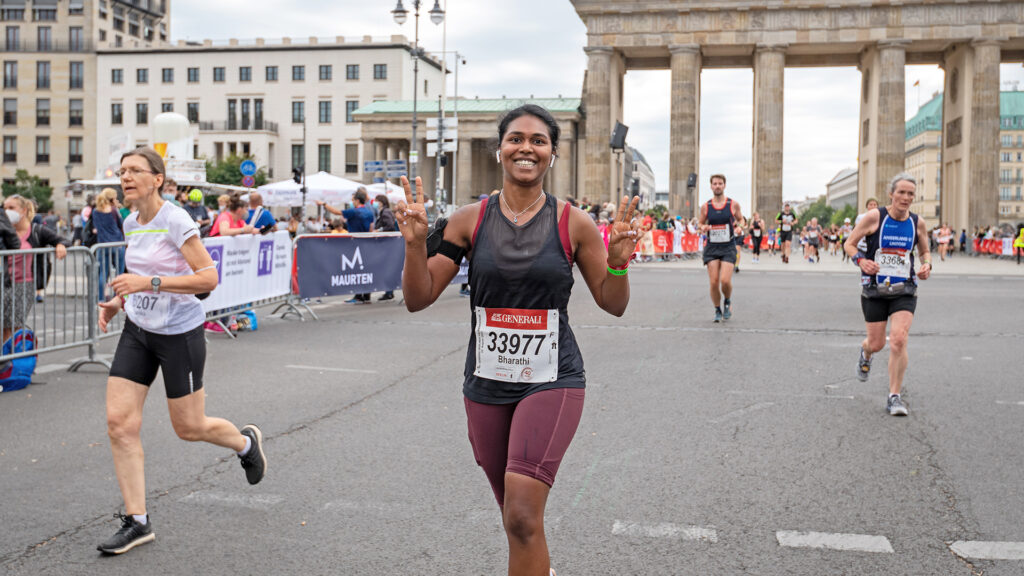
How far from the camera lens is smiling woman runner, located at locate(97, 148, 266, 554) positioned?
4.74 meters

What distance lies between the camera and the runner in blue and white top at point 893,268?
7871 mm

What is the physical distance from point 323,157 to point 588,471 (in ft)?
303

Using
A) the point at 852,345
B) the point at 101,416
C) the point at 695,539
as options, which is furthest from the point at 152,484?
the point at 852,345

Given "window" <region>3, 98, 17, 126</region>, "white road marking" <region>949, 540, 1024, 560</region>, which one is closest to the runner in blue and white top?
"white road marking" <region>949, 540, 1024, 560</region>

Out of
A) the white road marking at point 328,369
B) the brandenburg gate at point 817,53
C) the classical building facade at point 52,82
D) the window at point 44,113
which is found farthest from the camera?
the window at point 44,113

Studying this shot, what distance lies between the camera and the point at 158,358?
4980mm

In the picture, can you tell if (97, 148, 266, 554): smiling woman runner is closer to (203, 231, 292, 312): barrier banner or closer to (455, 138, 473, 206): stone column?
(203, 231, 292, 312): barrier banner

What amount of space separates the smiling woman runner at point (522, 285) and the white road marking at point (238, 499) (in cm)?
213

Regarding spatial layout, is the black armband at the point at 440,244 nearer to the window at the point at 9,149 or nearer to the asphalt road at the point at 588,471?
the asphalt road at the point at 588,471

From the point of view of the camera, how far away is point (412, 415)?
25.6ft

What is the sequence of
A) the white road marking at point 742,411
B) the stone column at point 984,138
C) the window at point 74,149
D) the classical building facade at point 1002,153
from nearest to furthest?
the white road marking at point 742,411
the stone column at point 984,138
the window at point 74,149
the classical building facade at point 1002,153

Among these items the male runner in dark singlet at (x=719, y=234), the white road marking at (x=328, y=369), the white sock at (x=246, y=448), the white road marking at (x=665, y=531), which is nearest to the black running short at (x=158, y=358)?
the white sock at (x=246, y=448)

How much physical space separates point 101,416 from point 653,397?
14.4 feet

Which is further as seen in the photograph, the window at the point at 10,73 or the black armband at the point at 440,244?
the window at the point at 10,73
